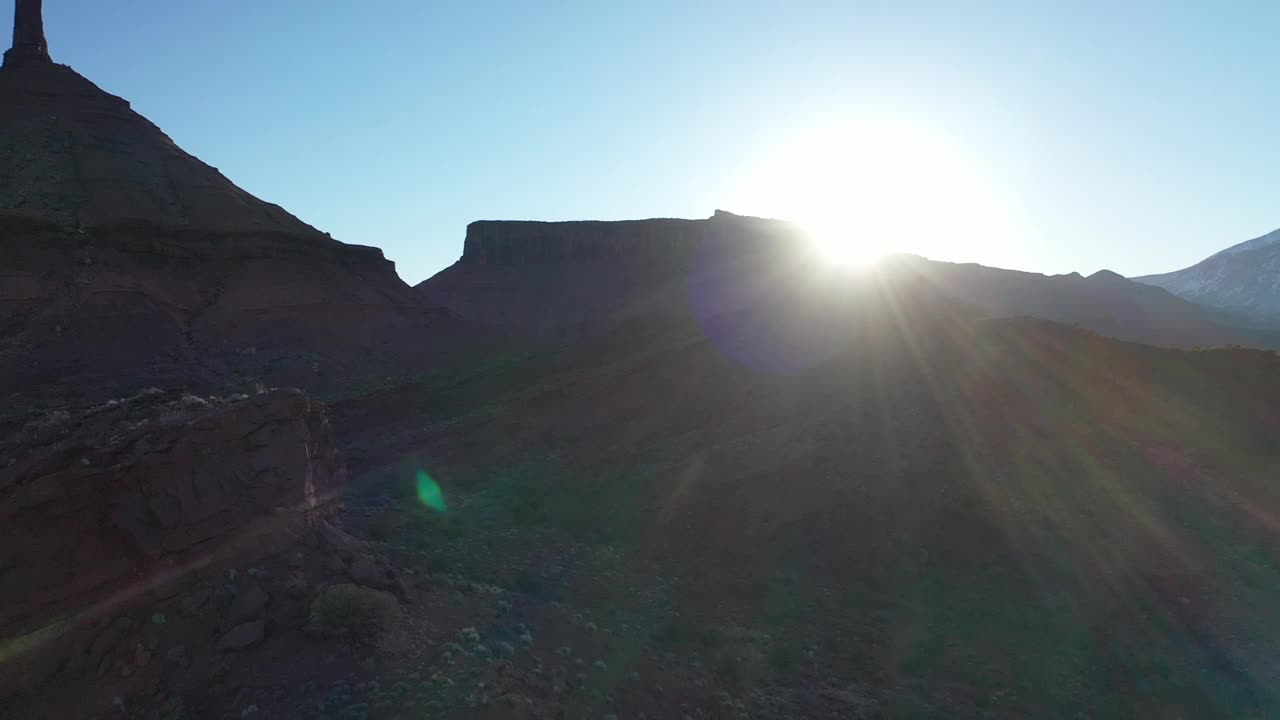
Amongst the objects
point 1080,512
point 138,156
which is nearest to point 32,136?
point 138,156

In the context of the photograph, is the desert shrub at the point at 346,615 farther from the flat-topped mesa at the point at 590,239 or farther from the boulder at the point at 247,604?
the flat-topped mesa at the point at 590,239

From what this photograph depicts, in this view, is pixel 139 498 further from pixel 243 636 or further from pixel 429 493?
pixel 429 493

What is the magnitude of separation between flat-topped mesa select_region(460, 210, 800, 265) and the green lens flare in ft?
164

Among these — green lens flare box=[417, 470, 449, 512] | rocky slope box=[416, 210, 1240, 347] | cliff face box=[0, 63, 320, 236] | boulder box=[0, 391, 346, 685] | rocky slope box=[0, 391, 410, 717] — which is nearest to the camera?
rocky slope box=[0, 391, 410, 717]

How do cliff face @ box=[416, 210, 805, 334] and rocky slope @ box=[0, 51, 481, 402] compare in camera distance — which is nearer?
rocky slope @ box=[0, 51, 481, 402]

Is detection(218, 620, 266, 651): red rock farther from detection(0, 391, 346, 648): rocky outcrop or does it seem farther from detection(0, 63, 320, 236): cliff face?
detection(0, 63, 320, 236): cliff face

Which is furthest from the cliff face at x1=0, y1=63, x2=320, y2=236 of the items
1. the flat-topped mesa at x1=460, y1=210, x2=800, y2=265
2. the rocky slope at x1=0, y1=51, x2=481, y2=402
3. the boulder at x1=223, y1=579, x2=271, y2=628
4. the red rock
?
the red rock

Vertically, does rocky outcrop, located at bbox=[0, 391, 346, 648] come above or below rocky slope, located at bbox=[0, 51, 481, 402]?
below

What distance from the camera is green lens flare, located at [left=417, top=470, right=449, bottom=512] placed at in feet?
61.2

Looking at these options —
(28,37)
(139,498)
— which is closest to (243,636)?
(139,498)

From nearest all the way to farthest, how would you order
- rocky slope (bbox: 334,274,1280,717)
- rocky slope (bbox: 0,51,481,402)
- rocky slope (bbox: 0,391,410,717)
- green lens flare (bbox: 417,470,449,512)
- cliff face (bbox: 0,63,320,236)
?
rocky slope (bbox: 0,391,410,717) < rocky slope (bbox: 334,274,1280,717) < green lens flare (bbox: 417,470,449,512) < rocky slope (bbox: 0,51,481,402) < cliff face (bbox: 0,63,320,236)

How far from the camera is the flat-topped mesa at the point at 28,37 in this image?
46.0 metres

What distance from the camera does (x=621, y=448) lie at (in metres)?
24.6

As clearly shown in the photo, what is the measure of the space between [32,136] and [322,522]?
131 feet
